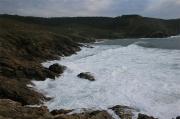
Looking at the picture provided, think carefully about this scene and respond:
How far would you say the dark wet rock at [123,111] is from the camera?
18.0 meters

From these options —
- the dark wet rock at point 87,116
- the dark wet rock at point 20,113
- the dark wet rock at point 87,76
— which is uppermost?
the dark wet rock at point 20,113

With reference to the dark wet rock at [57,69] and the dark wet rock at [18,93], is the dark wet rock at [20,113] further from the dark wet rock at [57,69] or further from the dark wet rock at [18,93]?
the dark wet rock at [57,69]

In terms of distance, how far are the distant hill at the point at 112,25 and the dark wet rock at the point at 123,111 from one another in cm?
12101

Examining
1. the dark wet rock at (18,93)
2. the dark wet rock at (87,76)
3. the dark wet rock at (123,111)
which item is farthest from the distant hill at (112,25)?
the dark wet rock at (123,111)

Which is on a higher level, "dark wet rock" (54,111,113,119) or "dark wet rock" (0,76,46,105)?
"dark wet rock" (54,111,113,119)

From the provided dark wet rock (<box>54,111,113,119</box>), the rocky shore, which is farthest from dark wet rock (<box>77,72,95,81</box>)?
dark wet rock (<box>54,111,113,119</box>)

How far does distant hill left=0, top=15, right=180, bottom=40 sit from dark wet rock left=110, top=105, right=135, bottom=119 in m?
121

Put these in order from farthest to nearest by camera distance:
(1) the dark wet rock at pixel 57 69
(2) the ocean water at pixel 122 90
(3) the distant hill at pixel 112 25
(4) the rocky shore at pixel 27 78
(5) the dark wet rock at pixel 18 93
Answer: (3) the distant hill at pixel 112 25 < (1) the dark wet rock at pixel 57 69 < (5) the dark wet rock at pixel 18 93 < (2) the ocean water at pixel 122 90 < (4) the rocky shore at pixel 27 78

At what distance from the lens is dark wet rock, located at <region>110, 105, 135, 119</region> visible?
1795 centimetres

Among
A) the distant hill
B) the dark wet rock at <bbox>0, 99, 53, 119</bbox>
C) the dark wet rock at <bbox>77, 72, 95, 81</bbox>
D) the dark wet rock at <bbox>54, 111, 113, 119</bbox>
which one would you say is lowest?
the distant hill

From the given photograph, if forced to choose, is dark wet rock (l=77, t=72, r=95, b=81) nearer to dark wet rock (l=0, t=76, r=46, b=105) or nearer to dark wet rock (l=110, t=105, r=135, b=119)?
dark wet rock (l=0, t=76, r=46, b=105)

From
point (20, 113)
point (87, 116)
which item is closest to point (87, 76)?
point (87, 116)

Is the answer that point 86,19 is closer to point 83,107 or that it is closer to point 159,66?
point 159,66

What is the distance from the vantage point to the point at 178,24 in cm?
18538
